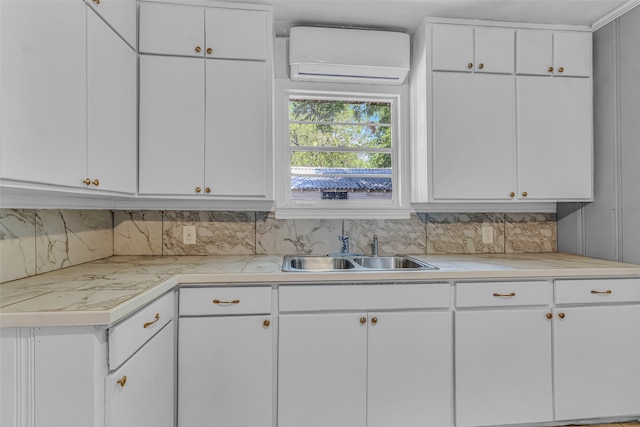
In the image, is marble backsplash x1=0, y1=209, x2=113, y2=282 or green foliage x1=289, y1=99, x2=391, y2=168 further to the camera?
green foliage x1=289, y1=99, x2=391, y2=168

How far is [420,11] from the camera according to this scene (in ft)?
6.84

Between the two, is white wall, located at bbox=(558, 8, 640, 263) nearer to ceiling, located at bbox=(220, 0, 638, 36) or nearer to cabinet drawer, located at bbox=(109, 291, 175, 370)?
ceiling, located at bbox=(220, 0, 638, 36)

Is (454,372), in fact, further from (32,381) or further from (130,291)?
(32,381)

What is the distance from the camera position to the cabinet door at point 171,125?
1.95 m

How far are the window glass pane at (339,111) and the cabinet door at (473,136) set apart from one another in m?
0.46

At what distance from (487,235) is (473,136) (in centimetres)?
79

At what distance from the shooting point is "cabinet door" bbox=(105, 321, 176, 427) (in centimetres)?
109

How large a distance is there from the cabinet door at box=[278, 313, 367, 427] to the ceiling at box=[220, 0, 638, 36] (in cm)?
179

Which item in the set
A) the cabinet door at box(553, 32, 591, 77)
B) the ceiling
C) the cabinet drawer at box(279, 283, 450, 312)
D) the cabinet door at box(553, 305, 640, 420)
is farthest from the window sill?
the cabinet door at box(553, 32, 591, 77)

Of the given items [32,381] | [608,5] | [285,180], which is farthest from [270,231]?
[608,5]

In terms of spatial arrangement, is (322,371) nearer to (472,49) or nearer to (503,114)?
(503,114)

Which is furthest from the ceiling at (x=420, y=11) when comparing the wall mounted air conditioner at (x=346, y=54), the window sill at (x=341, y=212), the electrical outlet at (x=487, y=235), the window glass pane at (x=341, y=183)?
the electrical outlet at (x=487, y=235)

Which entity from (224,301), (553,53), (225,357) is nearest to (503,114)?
(553,53)

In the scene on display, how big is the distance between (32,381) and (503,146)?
2527 millimetres
